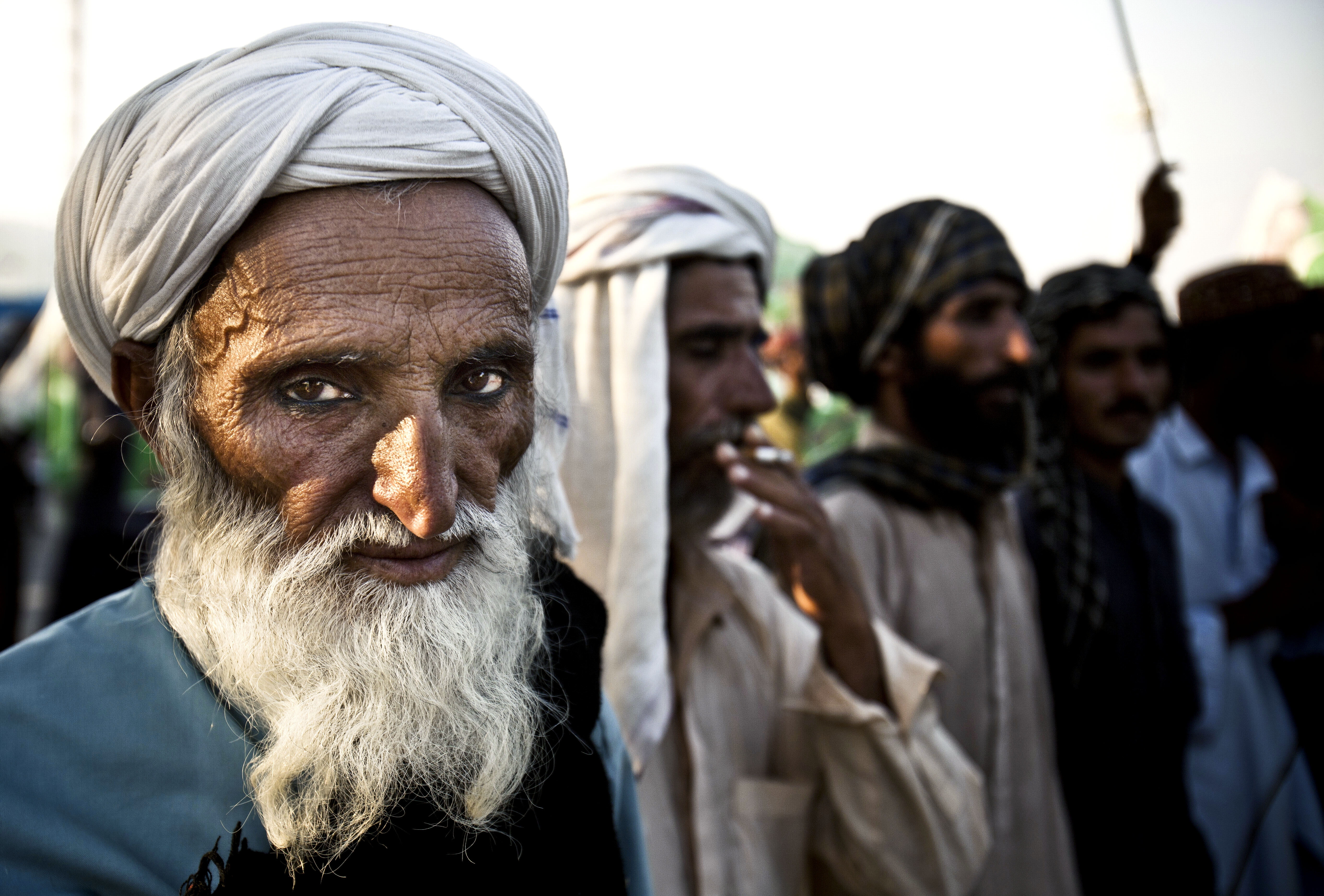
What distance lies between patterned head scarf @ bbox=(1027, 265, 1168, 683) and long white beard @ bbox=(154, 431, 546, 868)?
243 cm

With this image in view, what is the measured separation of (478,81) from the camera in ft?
4.46

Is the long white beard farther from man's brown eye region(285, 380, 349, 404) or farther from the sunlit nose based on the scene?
the sunlit nose

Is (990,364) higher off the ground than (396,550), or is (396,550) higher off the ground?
(396,550)

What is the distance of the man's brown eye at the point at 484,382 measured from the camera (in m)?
1.33

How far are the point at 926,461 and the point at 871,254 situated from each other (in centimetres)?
76

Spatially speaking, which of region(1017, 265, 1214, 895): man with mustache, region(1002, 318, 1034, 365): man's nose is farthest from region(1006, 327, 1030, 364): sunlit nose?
region(1017, 265, 1214, 895): man with mustache

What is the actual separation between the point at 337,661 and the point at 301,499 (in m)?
0.23

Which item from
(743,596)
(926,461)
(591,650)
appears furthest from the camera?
(926,461)

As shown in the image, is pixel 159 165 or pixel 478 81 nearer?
pixel 159 165

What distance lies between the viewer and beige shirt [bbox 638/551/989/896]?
2074 mm

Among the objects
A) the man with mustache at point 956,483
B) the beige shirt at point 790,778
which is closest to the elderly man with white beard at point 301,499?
the beige shirt at point 790,778

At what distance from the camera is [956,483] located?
292 cm

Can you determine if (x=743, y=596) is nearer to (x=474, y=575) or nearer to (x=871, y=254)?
(x=474, y=575)

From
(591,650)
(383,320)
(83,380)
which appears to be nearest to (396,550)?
(383,320)
